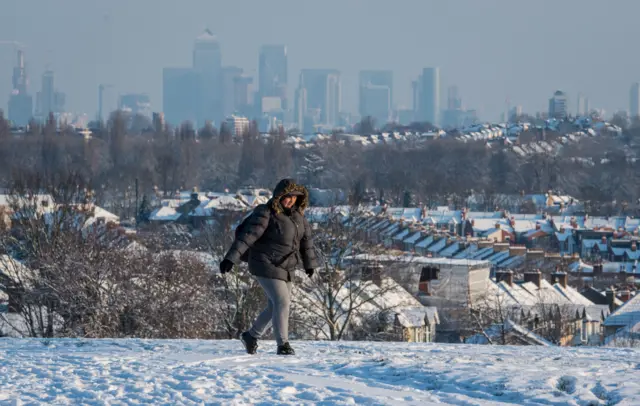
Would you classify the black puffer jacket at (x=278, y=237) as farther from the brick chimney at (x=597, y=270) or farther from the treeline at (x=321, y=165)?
the treeline at (x=321, y=165)

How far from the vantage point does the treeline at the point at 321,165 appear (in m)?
102

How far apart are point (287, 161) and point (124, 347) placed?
10992cm

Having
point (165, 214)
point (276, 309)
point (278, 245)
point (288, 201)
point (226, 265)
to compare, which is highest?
point (165, 214)

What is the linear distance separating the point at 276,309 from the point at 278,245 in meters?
0.41

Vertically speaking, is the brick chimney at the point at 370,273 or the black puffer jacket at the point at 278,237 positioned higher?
the black puffer jacket at the point at 278,237

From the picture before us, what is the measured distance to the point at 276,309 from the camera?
9203 mm

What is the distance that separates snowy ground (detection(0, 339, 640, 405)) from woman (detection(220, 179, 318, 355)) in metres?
0.30

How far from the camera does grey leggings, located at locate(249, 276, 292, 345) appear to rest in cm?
913

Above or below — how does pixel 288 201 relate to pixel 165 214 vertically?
below

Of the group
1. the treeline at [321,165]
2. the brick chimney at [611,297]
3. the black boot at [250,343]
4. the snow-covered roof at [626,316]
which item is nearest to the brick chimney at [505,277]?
the brick chimney at [611,297]

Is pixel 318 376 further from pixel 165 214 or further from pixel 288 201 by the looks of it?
pixel 165 214

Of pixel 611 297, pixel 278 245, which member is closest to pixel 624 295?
pixel 611 297

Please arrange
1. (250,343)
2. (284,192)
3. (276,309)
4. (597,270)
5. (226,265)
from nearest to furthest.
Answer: (226,265)
(284,192)
(276,309)
(250,343)
(597,270)

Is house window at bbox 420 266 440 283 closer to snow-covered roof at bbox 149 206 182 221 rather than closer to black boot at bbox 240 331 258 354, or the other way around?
black boot at bbox 240 331 258 354
